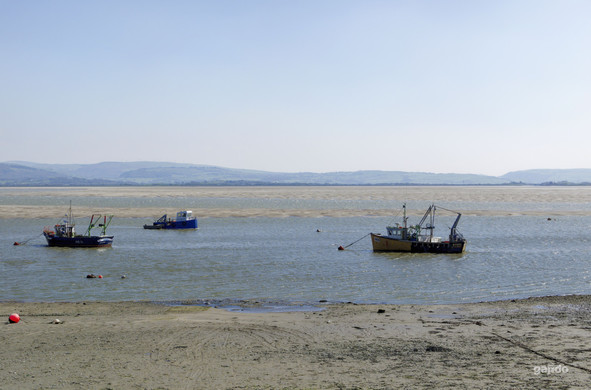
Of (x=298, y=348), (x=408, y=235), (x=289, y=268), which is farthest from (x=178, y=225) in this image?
(x=298, y=348)

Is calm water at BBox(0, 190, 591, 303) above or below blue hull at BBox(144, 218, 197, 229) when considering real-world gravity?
below

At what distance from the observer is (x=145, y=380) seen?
49.3ft

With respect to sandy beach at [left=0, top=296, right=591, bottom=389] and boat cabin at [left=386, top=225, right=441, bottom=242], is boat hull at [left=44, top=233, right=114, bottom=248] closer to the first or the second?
boat cabin at [left=386, top=225, right=441, bottom=242]

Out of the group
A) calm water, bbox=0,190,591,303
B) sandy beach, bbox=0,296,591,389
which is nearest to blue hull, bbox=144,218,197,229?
calm water, bbox=0,190,591,303

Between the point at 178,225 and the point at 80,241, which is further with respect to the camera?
the point at 178,225

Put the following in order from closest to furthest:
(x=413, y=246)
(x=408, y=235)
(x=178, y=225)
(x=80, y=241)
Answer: (x=413, y=246) < (x=408, y=235) < (x=80, y=241) < (x=178, y=225)

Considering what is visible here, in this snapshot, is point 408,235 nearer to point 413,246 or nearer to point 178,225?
point 413,246

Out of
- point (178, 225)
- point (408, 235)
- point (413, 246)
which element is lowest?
point (178, 225)

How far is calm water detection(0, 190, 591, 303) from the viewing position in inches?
1181

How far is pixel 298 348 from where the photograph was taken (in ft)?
59.9

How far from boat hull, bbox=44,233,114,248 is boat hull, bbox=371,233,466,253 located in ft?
75.8

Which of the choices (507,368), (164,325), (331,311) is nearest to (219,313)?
(164,325)

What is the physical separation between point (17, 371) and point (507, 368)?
525 inches

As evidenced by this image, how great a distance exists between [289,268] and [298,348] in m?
19.8
